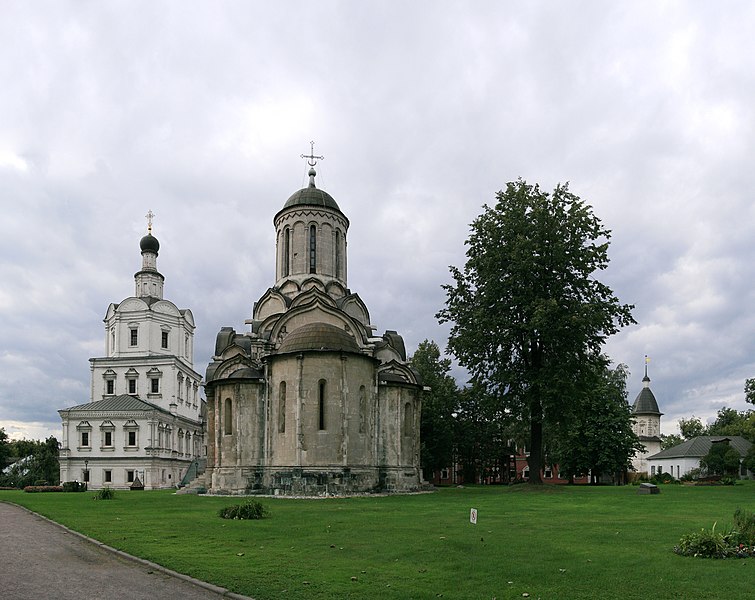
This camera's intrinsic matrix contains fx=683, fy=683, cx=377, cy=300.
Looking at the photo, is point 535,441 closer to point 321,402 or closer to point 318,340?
point 321,402

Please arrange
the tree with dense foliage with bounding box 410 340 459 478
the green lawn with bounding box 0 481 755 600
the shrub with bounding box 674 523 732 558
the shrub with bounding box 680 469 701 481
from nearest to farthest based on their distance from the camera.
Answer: the green lawn with bounding box 0 481 755 600
the shrub with bounding box 674 523 732 558
the tree with dense foliage with bounding box 410 340 459 478
the shrub with bounding box 680 469 701 481

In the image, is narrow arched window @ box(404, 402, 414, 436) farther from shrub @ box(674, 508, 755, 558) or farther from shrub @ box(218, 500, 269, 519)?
shrub @ box(674, 508, 755, 558)

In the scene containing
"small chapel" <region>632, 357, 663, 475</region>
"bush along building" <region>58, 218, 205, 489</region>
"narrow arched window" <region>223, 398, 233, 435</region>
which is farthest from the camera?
"small chapel" <region>632, 357, 663, 475</region>

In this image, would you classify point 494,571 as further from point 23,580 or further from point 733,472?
point 733,472

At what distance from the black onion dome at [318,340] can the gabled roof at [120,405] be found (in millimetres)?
33336

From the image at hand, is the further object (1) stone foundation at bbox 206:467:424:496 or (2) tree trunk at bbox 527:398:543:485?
(2) tree trunk at bbox 527:398:543:485

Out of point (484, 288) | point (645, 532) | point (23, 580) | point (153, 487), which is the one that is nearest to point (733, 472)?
point (484, 288)

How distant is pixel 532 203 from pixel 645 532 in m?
22.9

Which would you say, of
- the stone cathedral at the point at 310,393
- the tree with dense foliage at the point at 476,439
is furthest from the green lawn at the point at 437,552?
the tree with dense foliage at the point at 476,439

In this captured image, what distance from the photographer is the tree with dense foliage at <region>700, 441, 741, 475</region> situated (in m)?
67.6

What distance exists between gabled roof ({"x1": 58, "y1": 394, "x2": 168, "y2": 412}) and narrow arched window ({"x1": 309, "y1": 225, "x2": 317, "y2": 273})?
89.8 ft

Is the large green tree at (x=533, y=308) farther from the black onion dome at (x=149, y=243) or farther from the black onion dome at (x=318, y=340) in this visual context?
the black onion dome at (x=149, y=243)

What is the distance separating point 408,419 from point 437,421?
62.6ft

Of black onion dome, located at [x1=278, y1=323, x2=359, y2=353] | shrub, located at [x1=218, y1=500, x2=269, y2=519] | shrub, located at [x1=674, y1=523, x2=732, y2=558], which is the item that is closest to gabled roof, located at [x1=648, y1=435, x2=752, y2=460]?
black onion dome, located at [x1=278, y1=323, x2=359, y2=353]
